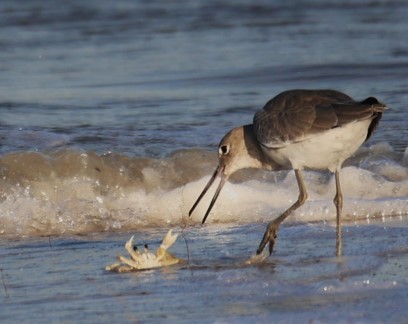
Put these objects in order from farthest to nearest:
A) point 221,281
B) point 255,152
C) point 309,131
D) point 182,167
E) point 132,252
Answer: point 182,167 → point 255,152 → point 309,131 → point 132,252 → point 221,281

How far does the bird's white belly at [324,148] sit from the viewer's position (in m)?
6.60

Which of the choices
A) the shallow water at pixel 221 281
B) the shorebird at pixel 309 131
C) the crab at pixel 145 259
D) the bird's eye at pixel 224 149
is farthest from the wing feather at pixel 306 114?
the crab at pixel 145 259

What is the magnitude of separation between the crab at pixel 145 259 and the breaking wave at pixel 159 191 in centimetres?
134

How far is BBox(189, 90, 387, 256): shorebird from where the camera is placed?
656 cm

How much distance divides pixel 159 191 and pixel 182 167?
519mm

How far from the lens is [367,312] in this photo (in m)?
5.30

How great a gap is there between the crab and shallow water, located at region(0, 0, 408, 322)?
0.37 feet

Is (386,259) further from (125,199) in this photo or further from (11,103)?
(11,103)

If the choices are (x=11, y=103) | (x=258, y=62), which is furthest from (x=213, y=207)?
(x=258, y=62)

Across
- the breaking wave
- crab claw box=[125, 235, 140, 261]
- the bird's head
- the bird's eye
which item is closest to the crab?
crab claw box=[125, 235, 140, 261]

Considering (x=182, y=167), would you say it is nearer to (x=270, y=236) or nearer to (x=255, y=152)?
(x=255, y=152)

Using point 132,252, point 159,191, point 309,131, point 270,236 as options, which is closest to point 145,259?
point 132,252

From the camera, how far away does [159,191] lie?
27.8 ft

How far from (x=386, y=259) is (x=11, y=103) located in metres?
5.56
